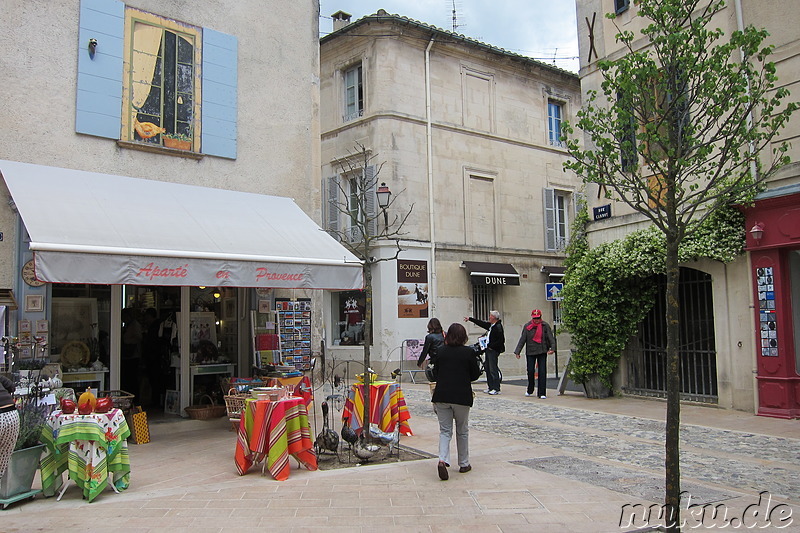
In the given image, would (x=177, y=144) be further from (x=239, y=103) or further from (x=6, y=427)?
(x=6, y=427)

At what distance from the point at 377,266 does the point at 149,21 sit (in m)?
9.16

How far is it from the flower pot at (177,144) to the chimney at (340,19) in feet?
36.9

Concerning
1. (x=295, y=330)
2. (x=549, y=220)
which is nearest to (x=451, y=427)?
(x=295, y=330)

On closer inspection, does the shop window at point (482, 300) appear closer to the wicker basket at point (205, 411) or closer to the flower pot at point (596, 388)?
the flower pot at point (596, 388)

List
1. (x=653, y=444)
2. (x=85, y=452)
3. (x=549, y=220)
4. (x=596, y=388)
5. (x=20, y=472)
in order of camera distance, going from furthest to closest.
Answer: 1. (x=549, y=220)
2. (x=596, y=388)
3. (x=653, y=444)
4. (x=85, y=452)
5. (x=20, y=472)

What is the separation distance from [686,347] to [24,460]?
33.1ft

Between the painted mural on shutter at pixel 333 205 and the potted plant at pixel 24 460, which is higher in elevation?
the painted mural on shutter at pixel 333 205

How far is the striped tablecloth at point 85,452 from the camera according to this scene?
5781 millimetres

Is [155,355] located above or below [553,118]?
below

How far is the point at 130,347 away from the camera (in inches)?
424

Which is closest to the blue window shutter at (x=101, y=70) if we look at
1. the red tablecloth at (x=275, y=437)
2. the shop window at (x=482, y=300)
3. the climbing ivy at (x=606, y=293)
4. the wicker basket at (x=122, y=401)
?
the wicker basket at (x=122, y=401)

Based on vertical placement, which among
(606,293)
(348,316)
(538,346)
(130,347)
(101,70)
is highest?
(101,70)

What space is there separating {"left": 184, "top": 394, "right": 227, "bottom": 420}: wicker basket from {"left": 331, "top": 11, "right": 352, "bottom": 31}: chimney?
13.8m

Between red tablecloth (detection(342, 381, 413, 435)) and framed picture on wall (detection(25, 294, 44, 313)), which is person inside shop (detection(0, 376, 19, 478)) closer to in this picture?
framed picture on wall (detection(25, 294, 44, 313))
